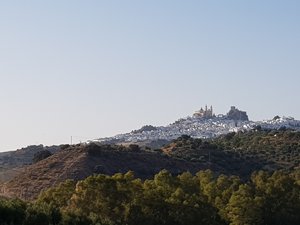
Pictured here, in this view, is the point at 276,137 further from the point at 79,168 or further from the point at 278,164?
the point at 79,168

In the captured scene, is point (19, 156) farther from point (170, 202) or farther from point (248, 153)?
point (170, 202)

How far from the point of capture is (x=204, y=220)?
40125 mm

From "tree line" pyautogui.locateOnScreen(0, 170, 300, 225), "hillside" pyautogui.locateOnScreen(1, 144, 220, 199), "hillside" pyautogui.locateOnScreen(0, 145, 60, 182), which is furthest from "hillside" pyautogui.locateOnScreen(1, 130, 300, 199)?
"hillside" pyautogui.locateOnScreen(0, 145, 60, 182)

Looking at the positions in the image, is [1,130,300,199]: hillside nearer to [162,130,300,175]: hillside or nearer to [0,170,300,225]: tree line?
[162,130,300,175]: hillside

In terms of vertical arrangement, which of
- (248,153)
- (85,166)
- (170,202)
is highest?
(248,153)

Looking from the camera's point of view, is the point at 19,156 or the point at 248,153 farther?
the point at 19,156

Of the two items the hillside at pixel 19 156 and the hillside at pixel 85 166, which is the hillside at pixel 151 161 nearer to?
the hillside at pixel 85 166

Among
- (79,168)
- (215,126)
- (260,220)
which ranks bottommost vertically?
(260,220)

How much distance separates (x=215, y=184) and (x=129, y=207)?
9822 mm

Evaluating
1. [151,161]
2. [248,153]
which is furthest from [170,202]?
[248,153]

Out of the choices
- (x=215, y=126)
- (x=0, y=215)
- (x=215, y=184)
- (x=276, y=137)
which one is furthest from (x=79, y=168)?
(x=215, y=126)

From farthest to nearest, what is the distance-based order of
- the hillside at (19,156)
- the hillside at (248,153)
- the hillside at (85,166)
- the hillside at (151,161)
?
the hillside at (19,156) < the hillside at (248,153) < the hillside at (151,161) < the hillside at (85,166)

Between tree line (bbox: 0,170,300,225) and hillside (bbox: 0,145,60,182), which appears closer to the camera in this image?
tree line (bbox: 0,170,300,225)

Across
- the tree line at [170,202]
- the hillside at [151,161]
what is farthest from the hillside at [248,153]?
the tree line at [170,202]
